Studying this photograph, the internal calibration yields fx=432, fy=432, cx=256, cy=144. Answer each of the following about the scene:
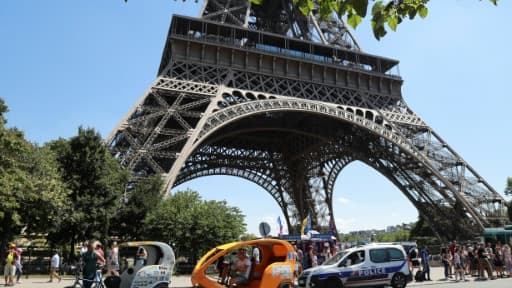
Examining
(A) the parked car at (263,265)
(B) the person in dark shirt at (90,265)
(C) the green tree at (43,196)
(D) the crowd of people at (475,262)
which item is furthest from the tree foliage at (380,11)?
(C) the green tree at (43,196)

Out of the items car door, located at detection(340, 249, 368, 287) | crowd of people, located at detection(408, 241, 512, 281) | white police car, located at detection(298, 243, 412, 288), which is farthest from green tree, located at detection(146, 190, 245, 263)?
car door, located at detection(340, 249, 368, 287)

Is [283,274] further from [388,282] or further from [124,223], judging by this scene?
[124,223]

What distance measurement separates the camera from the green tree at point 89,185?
26.5m

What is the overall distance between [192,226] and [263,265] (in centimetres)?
1484

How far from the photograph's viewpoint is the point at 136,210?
29.4 m

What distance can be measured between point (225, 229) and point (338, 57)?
19938 millimetres

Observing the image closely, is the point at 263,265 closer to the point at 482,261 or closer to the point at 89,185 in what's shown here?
the point at 482,261

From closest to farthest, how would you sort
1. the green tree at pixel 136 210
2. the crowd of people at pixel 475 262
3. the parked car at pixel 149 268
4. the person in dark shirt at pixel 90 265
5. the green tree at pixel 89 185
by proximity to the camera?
the parked car at pixel 149 268, the person in dark shirt at pixel 90 265, the crowd of people at pixel 475 262, the green tree at pixel 89 185, the green tree at pixel 136 210

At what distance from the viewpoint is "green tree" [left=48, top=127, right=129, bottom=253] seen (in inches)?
1043

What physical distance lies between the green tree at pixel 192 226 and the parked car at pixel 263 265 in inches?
560

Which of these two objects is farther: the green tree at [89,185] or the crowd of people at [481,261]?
the green tree at [89,185]

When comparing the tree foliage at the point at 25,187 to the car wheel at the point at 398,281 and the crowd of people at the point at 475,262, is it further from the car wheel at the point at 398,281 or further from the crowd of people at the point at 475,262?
the crowd of people at the point at 475,262

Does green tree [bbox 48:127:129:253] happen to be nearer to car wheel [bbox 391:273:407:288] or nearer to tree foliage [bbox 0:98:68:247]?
tree foliage [bbox 0:98:68:247]

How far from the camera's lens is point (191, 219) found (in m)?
26.8
